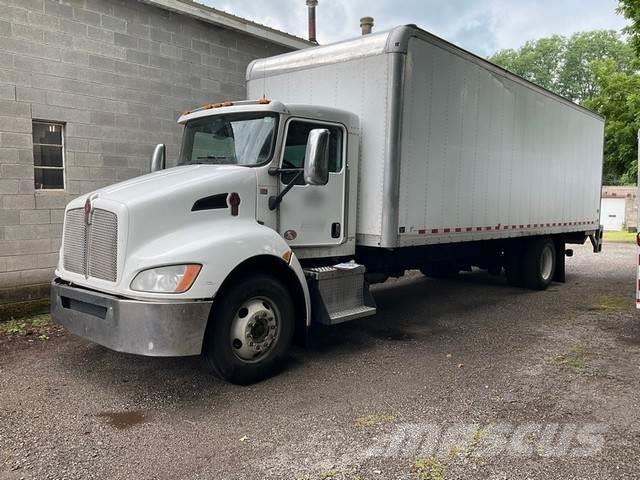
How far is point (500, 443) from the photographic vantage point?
151 inches

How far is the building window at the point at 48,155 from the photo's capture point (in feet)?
24.4

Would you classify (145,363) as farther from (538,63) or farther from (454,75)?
(538,63)

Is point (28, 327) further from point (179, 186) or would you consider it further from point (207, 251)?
point (207, 251)

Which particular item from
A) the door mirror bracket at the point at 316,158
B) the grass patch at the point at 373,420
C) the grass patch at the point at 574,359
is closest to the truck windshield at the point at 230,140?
the door mirror bracket at the point at 316,158

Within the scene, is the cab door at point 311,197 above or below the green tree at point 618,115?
below

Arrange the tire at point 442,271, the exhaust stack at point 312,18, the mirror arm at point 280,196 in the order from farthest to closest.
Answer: the exhaust stack at point 312,18, the tire at point 442,271, the mirror arm at point 280,196

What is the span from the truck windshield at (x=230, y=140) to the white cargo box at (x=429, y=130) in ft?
4.16

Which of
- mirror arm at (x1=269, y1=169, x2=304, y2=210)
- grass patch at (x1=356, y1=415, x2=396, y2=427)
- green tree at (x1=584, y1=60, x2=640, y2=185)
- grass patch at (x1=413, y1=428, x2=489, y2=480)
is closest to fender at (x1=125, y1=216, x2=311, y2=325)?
mirror arm at (x1=269, y1=169, x2=304, y2=210)

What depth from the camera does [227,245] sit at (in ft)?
15.0

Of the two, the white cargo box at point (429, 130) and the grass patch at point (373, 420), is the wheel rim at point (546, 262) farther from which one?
the grass patch at point (373, 420)

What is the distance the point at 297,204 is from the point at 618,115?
1849cm

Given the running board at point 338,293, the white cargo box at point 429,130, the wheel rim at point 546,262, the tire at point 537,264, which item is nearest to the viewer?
the running board at point 338,293

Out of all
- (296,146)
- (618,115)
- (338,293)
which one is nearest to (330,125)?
(296,146)

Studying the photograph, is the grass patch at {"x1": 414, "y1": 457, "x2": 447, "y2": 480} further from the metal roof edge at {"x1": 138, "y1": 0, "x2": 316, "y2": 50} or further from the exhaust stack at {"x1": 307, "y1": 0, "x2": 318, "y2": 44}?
the exhaust stack at {"x1": 307, "y1": 0, "x2": 318, "y2": 44}
